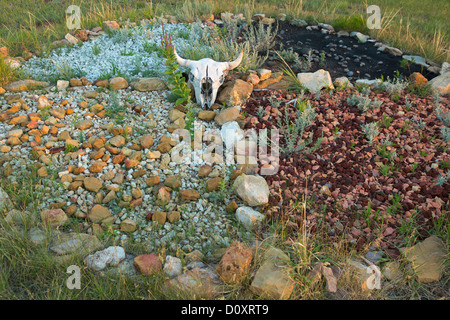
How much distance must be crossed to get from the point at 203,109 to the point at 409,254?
2797 millimetres

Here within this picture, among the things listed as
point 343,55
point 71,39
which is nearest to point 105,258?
point 71,39

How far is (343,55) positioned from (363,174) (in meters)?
3.00

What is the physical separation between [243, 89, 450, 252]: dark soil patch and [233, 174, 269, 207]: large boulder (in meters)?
0.10

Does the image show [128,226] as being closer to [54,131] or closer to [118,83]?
[54,131]

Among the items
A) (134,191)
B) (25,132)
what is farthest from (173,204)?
(25,132)

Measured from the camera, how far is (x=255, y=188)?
3453 mm

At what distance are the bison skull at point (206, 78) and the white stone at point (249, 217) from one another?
171 cm

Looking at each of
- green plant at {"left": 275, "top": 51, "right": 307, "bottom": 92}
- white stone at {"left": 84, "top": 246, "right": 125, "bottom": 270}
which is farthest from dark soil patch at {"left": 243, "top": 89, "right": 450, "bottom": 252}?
white stone at {"left": 84, "top": 246, "right": 125, "bottom": 270}

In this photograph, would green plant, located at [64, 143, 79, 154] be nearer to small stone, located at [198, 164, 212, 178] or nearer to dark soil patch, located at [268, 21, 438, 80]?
small stone, located at [198, 164, 212, 178]

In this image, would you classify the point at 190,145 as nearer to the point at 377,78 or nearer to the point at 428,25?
the point at 377,78

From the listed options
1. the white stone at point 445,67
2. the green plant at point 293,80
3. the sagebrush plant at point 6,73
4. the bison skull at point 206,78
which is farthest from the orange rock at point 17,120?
the white stone at point 445,67

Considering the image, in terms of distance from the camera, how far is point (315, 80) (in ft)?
16.2

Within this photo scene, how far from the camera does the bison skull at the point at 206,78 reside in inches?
175

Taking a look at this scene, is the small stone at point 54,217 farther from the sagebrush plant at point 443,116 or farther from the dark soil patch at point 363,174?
the sagebrush plant at point 443,116
